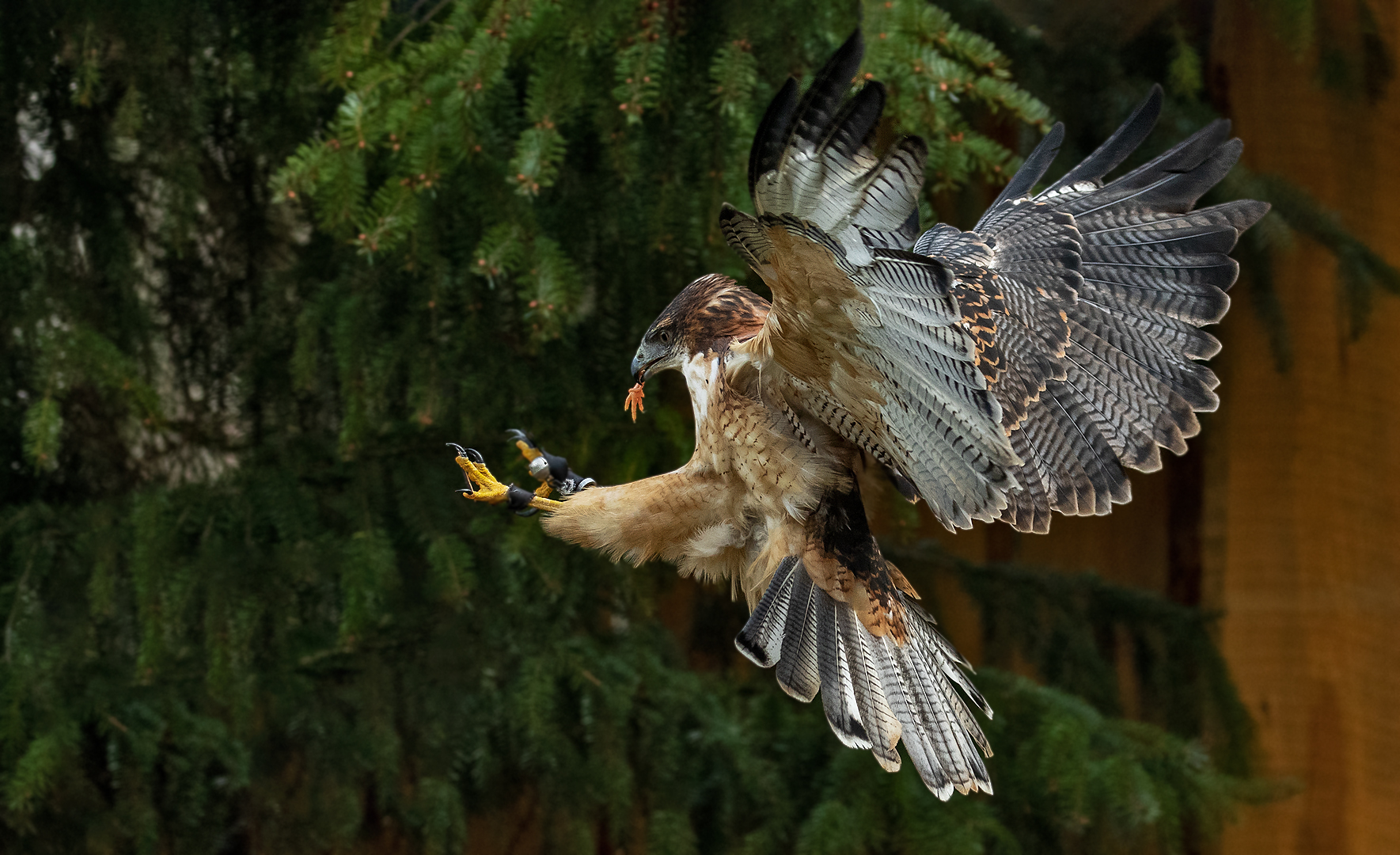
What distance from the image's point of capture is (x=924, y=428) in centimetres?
220

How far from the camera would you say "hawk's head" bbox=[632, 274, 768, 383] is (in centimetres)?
253

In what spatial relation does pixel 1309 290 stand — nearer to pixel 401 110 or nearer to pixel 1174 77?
pixel 1174 77

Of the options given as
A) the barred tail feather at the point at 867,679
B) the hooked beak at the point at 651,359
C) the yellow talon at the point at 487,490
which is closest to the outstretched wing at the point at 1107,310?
the barred tail feather at the point at 867,679

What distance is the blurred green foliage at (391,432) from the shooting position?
2.93 metres

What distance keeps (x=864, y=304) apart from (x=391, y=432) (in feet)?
6.61

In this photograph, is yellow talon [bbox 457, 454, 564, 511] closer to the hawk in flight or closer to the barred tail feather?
the hawk in flight

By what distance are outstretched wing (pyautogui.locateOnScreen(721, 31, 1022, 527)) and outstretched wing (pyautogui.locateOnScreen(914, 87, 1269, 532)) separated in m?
0.24

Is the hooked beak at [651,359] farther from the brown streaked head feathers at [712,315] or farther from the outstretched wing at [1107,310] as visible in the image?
the outstretched wing at [1107,310]

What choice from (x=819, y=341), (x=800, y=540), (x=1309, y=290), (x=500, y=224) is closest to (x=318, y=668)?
(x=500, y=224)

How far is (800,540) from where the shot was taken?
2578 millimetres

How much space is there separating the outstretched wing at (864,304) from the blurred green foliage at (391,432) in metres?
0.77

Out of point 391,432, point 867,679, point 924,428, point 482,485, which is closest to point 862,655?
point 867,679

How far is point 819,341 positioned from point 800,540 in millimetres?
584

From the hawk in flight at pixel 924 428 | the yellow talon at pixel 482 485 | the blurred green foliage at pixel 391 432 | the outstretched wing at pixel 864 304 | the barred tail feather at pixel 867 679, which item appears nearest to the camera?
the outstretched wing at pixel 864 304
